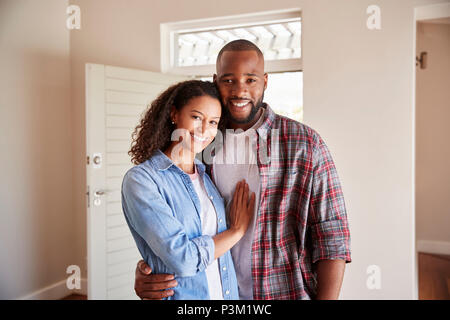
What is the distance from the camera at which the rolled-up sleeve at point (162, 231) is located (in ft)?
2.50

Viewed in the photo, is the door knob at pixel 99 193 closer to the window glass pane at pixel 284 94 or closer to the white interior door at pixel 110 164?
the white interior door at pixel 110 164

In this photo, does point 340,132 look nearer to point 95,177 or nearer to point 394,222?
point 394,222

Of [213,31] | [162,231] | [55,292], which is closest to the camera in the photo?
[162,231]

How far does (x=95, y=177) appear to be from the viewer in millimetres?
2371

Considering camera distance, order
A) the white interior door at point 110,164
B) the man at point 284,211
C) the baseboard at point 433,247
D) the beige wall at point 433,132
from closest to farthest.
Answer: the man at point 284,211, the white interior door at point 110,164, the beige wall at point 433,132, the baseboard at point 433,247

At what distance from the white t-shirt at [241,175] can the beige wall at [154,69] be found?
1436mm

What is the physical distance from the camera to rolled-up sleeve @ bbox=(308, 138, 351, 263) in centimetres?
88

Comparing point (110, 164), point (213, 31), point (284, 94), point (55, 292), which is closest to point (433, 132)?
point (213, 31)

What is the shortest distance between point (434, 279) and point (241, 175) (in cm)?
203

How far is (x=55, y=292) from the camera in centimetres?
285

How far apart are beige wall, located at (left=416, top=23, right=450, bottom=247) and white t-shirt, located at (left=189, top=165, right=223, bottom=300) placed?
2.92m

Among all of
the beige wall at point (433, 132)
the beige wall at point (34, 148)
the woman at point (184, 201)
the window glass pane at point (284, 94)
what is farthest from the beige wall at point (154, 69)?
the woman at point (184, 201)

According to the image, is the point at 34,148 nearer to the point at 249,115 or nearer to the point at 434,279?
the point at 249,115

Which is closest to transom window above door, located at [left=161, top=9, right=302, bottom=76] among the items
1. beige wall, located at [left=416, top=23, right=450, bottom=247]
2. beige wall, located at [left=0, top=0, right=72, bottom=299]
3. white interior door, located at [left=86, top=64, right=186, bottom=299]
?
white interior door, located at [left=86, top=64, right=186, bottom=299]
